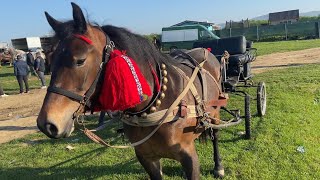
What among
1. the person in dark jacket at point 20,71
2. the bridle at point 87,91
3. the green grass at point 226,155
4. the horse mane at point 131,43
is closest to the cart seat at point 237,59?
the green grass at point 226,155

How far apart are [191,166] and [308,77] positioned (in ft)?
29.1

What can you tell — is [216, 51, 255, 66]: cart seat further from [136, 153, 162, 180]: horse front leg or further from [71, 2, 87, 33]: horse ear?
[71, 2, 87, 33]: horse ear

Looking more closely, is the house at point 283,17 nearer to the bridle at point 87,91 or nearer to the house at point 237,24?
the house at point 237,24

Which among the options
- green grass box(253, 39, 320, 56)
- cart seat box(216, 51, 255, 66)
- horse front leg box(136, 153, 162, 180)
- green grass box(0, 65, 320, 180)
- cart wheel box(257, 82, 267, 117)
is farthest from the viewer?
green grass box(253, 39, 320, 56)

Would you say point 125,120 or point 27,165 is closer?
point 125,120

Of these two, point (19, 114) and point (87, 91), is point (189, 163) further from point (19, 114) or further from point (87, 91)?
point (19, 114)

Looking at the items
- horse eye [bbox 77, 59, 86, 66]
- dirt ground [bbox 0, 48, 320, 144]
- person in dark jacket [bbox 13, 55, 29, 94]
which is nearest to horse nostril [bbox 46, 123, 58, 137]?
horse eye [bbox 77, 59, 86, 66]

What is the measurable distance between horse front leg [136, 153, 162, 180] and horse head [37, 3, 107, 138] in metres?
1.33

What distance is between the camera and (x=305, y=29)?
3428 cm

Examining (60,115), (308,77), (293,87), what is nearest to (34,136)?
(60,115)

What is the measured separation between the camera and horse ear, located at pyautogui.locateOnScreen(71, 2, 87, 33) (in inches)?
87.6

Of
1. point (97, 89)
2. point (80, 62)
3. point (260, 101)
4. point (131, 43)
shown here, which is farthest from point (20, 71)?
point (80, 62)

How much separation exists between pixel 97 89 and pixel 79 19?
481mm

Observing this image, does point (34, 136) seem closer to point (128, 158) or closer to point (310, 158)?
point (128, 158)
